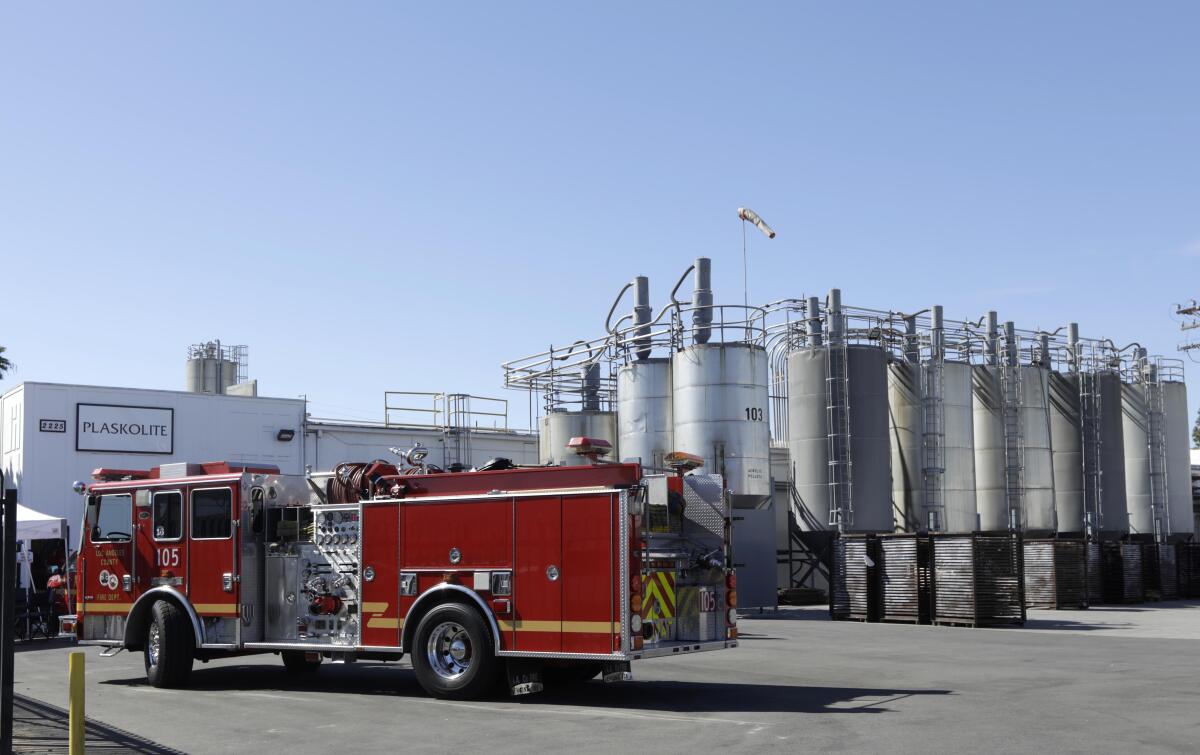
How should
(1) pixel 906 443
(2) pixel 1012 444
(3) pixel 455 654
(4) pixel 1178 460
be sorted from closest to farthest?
(3) pixel 455 654
(1) pixel 906 443
(2) pixel 1012 444
(4) pixel 1178 460

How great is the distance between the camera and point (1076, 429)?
44.7 meters

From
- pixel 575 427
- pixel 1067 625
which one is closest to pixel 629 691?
pixel 1067 625

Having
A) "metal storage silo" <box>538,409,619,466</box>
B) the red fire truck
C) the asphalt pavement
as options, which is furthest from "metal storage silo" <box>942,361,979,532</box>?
the red fire truck

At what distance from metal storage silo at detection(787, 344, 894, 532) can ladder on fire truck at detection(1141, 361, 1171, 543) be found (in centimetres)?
1560

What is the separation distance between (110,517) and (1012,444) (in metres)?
31.6

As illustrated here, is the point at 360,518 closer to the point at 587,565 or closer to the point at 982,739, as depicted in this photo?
the point at 587,565

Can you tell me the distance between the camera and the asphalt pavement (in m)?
11.3

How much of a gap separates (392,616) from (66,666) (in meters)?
8.15

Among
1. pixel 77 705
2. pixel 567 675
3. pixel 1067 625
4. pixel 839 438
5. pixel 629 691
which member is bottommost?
pixel 1067 625

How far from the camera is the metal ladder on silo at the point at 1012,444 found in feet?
136

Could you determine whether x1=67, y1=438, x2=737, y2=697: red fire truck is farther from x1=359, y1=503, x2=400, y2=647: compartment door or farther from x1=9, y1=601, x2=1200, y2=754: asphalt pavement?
x1=9, y1=601, x2=1200, y2=754: asphalt pavement

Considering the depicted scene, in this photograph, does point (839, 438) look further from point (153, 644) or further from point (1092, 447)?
point (153, 644)

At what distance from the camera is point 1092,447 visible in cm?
4456

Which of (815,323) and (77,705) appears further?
(815,323)
